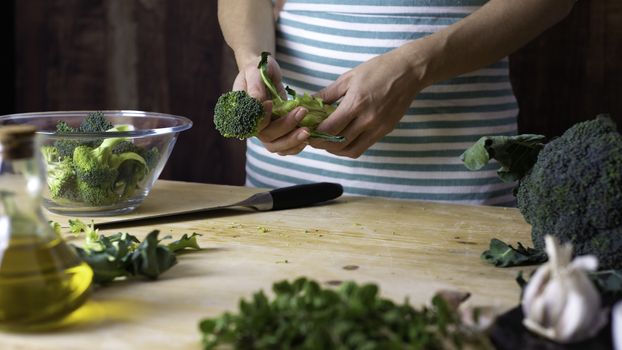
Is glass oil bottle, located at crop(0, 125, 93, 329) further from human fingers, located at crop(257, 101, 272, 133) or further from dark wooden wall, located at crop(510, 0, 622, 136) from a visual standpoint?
dark wooden wall, located at crop(510, 0, 622, 136)

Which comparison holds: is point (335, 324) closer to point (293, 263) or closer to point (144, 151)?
point (293, 263)

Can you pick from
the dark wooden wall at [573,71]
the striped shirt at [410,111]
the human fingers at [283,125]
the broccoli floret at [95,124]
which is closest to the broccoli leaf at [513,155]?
the human fingers at [283,125]

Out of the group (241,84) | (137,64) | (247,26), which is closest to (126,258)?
(241,84)

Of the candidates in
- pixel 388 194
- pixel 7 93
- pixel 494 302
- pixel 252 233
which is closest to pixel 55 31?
pixel 7 93

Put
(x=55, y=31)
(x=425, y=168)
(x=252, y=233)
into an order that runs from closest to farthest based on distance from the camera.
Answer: (x=252, y=233), (x=425, y=168), (x=55, y=31)

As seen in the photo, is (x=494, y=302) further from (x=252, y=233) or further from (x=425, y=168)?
(x=425, y=168)

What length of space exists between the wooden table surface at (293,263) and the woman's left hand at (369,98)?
0.12m

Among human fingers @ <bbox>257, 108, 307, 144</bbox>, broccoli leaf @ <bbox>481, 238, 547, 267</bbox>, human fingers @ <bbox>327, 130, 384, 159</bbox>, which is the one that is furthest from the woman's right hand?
broccoli leaf @ <bbox>481, 238, 547, 267</bbox>

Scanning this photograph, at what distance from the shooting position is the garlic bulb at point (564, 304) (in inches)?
33.8

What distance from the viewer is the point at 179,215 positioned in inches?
57.8

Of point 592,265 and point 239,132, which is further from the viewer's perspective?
point 239,132

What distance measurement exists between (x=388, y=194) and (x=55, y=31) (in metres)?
1.57

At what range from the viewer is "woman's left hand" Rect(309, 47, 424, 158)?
1578 mm

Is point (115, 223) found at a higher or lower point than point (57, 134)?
lower
